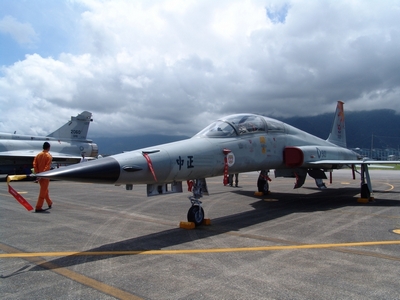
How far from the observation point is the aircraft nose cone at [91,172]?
4871 millimetres

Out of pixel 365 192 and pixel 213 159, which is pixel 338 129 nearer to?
pixel 365 192

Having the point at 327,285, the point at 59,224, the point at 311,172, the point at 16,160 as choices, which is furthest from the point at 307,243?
the point at 16,160

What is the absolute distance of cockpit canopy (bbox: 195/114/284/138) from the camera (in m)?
8.22

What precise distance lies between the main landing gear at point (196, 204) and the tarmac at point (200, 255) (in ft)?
0.99

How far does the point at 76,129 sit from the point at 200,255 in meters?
29.7

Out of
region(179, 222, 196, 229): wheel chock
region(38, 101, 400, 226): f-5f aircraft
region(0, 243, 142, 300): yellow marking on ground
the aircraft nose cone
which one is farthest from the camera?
region(179, 222, 196, 229): wheel chock

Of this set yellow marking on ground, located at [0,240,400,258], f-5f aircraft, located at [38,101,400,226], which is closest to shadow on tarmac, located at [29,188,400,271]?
yellow marking on ground, located at [0,240,400,258]

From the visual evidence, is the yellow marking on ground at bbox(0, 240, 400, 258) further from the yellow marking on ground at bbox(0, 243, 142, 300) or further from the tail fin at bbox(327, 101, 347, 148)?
the tail fin at bbox(327, 101, 347, 148)

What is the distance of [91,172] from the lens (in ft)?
16.7

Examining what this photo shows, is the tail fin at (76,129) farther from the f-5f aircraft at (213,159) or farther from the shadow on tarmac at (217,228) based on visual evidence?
the f-5f aircraft at (213,159)

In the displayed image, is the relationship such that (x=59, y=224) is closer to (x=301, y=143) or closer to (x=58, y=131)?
(x=301, y=143)

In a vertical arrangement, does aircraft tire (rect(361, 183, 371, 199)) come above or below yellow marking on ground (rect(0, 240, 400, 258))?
above

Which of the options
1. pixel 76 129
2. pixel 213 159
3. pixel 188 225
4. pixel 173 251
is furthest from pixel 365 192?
pixel 76 129

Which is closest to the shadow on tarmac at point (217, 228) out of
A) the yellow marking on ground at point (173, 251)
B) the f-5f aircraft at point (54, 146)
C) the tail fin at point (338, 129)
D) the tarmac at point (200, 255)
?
the tarmac at point (200, 255)
